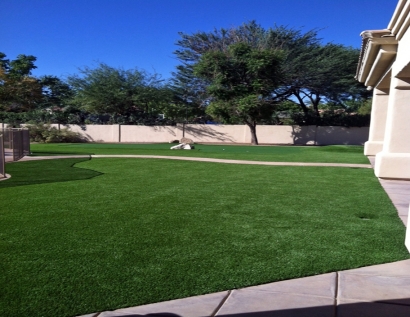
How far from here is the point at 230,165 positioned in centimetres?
1434

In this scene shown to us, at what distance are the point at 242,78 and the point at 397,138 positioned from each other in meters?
21.5

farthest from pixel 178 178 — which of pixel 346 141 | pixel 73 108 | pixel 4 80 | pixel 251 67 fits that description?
pixel 4 80

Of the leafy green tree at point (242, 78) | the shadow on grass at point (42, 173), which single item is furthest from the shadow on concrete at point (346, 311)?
the leafy green tree at point (242, 78)

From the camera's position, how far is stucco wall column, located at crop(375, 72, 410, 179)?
381 inches

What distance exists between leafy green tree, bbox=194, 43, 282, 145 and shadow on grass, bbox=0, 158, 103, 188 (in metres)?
16.9

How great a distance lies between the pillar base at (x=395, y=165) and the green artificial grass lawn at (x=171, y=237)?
85 cm

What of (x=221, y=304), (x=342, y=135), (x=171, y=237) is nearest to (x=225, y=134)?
(x=342, y=135)

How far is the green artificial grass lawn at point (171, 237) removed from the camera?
3832 mm

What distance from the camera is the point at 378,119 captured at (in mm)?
15266

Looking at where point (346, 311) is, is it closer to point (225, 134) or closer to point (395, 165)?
point (395, 165)

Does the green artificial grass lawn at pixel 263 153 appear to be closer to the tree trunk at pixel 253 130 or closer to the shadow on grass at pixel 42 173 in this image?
the shadow on grass at pixel 42 173

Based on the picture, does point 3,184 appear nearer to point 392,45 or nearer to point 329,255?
point 329,255

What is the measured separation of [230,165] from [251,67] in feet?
53.8

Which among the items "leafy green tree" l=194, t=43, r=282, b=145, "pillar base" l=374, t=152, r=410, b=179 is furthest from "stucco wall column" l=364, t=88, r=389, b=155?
"leafy green tree" l=194, t=43, r=282, b=145
